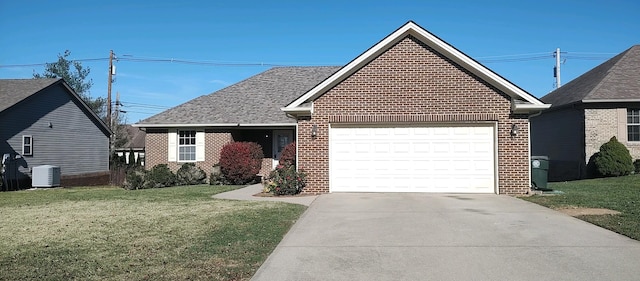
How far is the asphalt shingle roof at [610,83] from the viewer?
66.6 ft

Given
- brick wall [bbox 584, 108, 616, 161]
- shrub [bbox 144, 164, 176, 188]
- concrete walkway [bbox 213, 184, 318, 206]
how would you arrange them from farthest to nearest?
brick wall [bbox 584, 108, 616, 161]
shrub [bbox 144, 164, 176, 188]
concrete walkway [bbox 213, 184, 318, 206]

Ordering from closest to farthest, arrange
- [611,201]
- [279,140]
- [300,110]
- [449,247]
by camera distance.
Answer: [449,247]
[611,201]
[300,110]
[279,140]

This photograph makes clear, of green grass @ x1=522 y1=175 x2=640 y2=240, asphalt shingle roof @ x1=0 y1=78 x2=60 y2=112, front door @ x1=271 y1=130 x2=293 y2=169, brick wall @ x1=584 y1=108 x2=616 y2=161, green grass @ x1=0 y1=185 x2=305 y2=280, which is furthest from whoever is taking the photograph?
asphalt shingle roof @ x1=0 y1=78 x2=60 y2=112

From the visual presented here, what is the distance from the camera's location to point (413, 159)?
14.1m

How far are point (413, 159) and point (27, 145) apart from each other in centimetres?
1970

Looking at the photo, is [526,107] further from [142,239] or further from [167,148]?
[167,148]

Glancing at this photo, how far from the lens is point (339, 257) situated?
21.8ft

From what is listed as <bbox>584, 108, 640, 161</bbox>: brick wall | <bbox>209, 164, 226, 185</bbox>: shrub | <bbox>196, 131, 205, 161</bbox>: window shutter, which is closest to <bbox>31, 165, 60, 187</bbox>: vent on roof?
<bbox>196, 131, 205, 161</bbox>: window shutter

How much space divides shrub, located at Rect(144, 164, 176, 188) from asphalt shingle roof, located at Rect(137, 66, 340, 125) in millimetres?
2580

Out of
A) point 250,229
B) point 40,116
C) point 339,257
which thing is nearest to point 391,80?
point 250,229

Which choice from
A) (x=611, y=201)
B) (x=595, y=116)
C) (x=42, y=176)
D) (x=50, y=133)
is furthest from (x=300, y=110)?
(x=50, y=133)

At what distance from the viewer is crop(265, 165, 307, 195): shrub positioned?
13.9 m

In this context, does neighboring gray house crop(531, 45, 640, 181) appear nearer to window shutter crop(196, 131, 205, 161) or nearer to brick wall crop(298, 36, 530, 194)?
brick wall crop(298, 36, 530, 194)

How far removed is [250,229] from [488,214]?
5.06 meters
